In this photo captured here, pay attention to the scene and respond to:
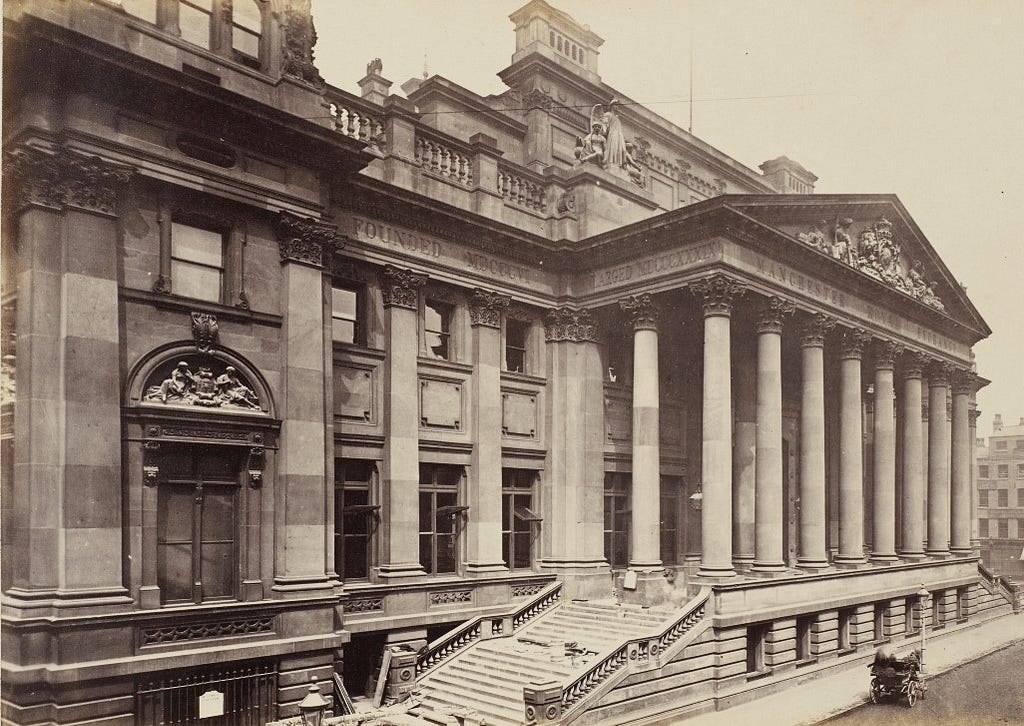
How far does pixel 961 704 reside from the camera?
71.7 ft

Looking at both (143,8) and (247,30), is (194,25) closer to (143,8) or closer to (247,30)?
(143,8)

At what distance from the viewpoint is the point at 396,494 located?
70.9ft

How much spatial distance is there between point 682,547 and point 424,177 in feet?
49.8

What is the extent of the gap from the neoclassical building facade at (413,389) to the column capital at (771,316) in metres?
0.17

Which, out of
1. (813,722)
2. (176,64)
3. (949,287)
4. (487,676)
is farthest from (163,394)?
(949,287)

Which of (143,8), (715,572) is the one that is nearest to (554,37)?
(143,8)

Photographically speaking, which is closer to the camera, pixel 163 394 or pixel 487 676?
pixel 163 394

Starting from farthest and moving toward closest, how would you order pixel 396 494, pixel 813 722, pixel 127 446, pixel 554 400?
1. pixel 554 400
2. pixel 396 494
3. pixel 813 722
4. pixel 127 446

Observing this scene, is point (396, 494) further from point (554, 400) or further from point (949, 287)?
point (949, 287)

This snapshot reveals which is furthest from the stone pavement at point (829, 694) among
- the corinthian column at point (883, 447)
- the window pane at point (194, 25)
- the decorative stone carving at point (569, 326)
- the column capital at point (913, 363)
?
the window pane at point (194, 25)

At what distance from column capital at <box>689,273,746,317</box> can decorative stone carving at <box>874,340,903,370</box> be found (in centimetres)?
996

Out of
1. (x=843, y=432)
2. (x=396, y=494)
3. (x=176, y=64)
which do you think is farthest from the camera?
(x=843, y=432)

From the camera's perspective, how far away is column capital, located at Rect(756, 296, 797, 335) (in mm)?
24375

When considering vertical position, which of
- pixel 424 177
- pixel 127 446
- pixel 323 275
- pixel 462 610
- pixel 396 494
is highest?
pixel 424 177
